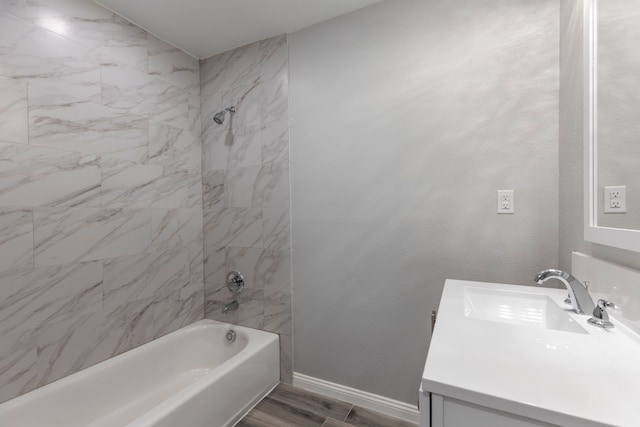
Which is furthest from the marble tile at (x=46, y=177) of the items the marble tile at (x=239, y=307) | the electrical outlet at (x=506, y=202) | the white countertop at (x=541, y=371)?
the electrical outlet at (x=506, y=202)

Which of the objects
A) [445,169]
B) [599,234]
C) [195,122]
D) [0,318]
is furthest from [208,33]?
[599,234]

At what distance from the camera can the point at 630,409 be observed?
495mm

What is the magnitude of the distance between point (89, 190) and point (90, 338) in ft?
2.83

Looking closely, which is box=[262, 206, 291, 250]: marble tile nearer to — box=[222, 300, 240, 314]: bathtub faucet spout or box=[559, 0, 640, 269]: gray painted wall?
box=[222, 300, 240, 314]: bathtub faucet spout

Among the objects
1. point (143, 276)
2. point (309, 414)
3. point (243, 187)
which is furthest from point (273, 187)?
point (309, 414)

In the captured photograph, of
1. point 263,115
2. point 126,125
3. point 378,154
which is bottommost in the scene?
point 378,154

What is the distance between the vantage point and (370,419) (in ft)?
5.57

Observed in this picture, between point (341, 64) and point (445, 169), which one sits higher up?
point (341, 64)

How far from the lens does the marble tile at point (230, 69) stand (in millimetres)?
2146

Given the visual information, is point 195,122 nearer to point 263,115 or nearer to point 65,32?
point 263,115

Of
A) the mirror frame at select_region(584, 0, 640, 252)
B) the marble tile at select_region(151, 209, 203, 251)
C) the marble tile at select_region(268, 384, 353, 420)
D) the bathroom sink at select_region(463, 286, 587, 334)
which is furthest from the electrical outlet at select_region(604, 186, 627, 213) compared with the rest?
the marble tile at select_region(151, 209, 203, 251)

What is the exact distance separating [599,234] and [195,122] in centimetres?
255

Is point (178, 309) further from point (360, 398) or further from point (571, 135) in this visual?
point (571, 135)

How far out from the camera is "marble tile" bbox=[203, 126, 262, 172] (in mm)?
2143
